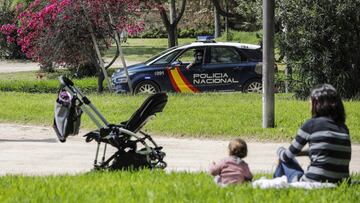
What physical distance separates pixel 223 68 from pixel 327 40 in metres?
3.78

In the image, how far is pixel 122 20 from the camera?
68.2 ft

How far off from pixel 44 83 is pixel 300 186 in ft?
54.9

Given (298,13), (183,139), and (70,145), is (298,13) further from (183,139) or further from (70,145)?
(70,145)

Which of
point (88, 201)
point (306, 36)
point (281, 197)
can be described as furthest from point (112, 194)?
point (306, 36)

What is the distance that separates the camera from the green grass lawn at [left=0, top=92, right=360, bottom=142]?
1299 cm

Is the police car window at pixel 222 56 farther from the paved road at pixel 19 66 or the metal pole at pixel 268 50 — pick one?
the paved road at pixel 19 66

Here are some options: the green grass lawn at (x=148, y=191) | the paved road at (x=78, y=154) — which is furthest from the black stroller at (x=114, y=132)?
the paved road at (x=78, y=154)

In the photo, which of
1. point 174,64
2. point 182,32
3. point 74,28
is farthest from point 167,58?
point 182,32

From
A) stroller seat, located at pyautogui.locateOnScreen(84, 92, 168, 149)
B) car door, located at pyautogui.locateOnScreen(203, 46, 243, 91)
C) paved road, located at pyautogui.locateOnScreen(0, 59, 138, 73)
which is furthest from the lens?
paved road, located at pyautogui.locateOnScreen(0, 59, 138, 73)

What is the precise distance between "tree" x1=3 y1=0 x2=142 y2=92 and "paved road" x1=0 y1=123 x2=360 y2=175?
6.75 metres

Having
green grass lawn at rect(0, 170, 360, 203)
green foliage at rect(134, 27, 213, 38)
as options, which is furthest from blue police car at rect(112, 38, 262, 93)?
green foliage at rect(134, 27, 213, 38)

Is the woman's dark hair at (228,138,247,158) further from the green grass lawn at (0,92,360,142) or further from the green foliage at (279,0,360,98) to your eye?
the green foliage at (279,0,360,98)

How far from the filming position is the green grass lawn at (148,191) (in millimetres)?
6957

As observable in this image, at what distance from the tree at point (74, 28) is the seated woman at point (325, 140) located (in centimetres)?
1327
